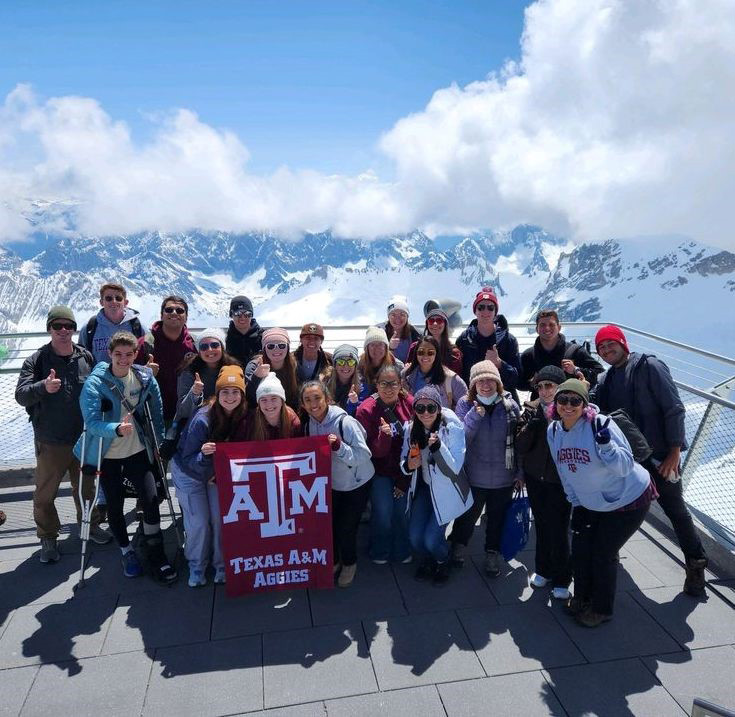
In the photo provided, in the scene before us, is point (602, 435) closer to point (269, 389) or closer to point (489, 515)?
point (489, 515)

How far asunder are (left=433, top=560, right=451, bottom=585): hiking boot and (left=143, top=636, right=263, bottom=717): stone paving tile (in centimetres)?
193

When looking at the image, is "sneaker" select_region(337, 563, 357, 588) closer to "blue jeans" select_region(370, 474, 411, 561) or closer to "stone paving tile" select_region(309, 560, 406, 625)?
"stone paving tile" select_region(309, 560, 406, 625)

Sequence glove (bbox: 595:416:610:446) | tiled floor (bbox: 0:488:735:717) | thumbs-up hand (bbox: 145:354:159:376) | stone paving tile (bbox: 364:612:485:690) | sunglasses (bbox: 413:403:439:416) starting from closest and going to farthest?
1. tiled floor (bbox: 0:488:735:717)
2. stone paving tile (bbox: 364:612:485:690)
3. glove (bbox: 595:416:610:446)
4. sunglasses (bbox: 413:403:439:416)
5. thumbs-up hand (bbox: 145:354:159:376)

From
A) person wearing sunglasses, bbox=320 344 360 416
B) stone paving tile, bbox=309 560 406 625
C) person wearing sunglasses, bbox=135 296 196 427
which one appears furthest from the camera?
person wearing sunglasses, bbox=135 296 196 427

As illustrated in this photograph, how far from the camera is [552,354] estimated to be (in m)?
6.84

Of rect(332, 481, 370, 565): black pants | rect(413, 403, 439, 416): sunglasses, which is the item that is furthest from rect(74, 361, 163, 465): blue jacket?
rect(413, 403, 439, 416): sunglasses

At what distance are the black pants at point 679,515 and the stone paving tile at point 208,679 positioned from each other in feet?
14.1

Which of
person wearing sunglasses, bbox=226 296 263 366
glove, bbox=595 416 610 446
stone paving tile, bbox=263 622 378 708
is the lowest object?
stone paving tile, bbox=263 622 378 708

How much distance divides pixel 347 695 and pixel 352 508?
1768 mm

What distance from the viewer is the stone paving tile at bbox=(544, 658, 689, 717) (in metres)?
4.29

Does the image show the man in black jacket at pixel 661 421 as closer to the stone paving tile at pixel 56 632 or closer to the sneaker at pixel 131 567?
the sneaker at pixel 131 567

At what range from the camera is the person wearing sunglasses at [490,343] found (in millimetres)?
6762

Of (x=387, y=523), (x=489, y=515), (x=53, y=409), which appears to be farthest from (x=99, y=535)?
(x=489, y=515)

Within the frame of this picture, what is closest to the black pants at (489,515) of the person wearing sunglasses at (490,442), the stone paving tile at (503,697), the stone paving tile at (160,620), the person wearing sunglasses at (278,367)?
the person wearing sunglasses at (490,442)
